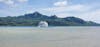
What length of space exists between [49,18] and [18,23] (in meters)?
13.7

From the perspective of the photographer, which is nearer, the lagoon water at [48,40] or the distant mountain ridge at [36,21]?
the lagoon water at [48,40]

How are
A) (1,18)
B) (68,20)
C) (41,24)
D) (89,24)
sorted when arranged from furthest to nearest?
(89,24), (68,20), (41,24), (1,18)

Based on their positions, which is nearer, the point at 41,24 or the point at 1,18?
the point at 1,18

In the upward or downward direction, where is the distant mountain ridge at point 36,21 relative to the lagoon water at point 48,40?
upward

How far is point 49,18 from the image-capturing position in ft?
280

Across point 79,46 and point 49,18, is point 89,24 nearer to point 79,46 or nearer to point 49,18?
point 49,18

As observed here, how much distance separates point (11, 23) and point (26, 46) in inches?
2443

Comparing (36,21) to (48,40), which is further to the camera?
(36,21)

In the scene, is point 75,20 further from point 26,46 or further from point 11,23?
point 26,46

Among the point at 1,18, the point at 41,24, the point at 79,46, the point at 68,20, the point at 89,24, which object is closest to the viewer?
the point at 79,46

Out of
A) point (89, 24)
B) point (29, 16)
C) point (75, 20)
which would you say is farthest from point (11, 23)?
point (89, 24)

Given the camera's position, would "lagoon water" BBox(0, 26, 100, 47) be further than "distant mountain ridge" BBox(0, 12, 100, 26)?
No

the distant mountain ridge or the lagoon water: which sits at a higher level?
the distant mountain ridge

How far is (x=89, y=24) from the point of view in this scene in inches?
3413
